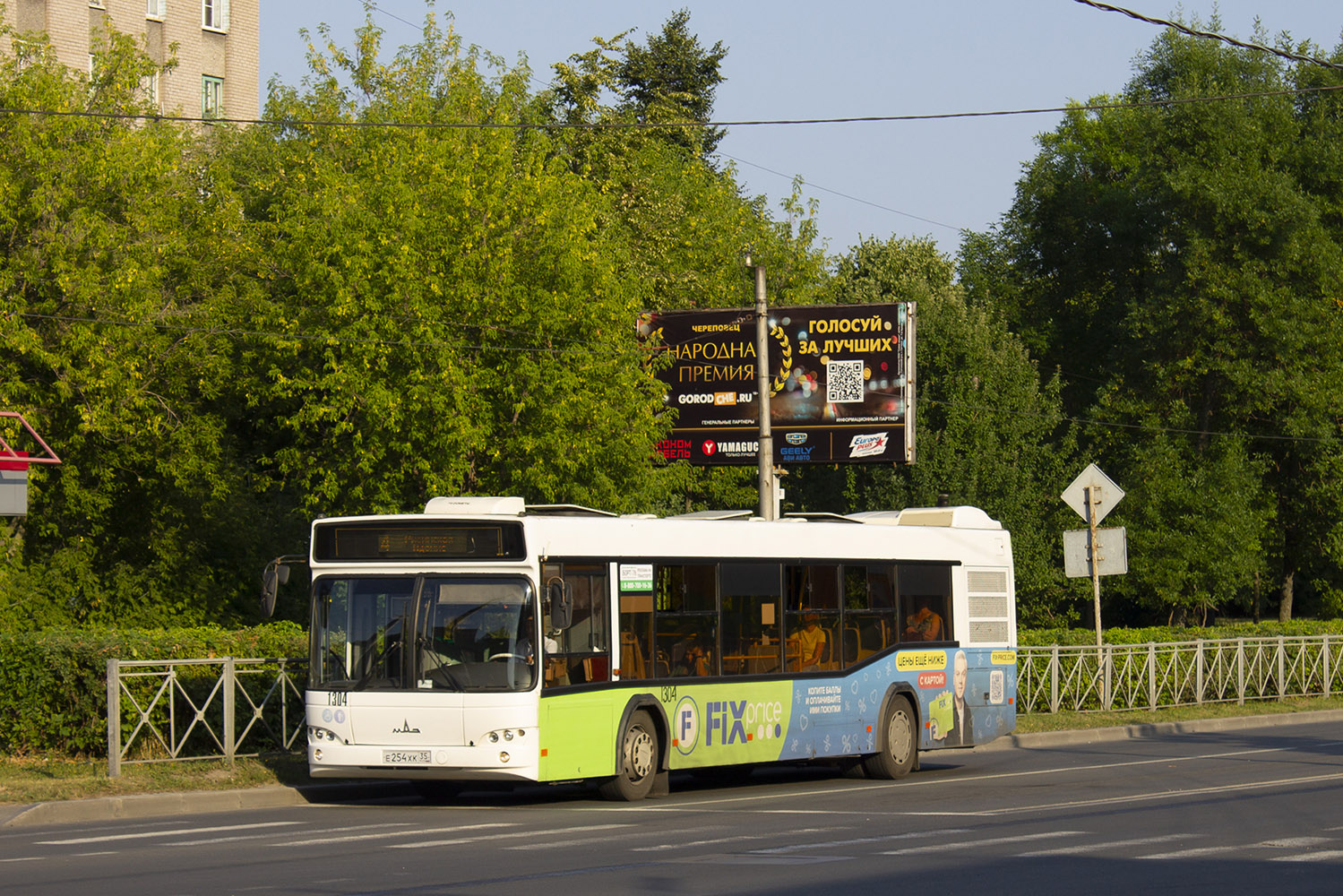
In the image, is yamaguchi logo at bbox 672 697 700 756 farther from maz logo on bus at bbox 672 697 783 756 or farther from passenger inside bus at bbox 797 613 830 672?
passenger inside bus at bbox 797 613 830 672

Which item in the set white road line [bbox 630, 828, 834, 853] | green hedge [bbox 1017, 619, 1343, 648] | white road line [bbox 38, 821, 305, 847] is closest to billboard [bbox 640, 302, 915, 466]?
green hedge [bbox 1017, 619, 1343, 648]

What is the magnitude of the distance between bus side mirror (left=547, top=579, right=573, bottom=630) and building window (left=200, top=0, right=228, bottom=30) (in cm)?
5597

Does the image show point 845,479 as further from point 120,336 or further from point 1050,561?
point 120,336

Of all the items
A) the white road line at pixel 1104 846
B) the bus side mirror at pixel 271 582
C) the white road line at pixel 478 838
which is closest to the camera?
the white road line at pixel 1104 846

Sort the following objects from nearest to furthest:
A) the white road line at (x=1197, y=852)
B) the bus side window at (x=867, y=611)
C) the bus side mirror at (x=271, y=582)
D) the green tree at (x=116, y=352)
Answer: the white road line at (x=1197, y=852)
the bus side mirror at (x=271, y=582)
the bus side window at (x=867, y=611)
the green tree at (x=116, y=352)

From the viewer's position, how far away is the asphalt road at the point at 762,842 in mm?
10109

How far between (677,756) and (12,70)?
23.2 meters

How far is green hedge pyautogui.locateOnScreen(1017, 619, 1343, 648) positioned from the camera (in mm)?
29156

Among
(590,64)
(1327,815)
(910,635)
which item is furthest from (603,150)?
(1327,815)

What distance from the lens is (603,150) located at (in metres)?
51.2

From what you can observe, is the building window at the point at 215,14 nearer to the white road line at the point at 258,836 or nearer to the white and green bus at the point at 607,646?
the white and green bus at the point at 607,646

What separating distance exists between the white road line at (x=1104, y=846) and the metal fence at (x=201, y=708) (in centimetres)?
946

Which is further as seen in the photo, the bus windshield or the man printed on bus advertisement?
the man printed on bus advertisement

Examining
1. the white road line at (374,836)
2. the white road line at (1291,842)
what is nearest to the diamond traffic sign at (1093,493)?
the white road line at (1291,842)
